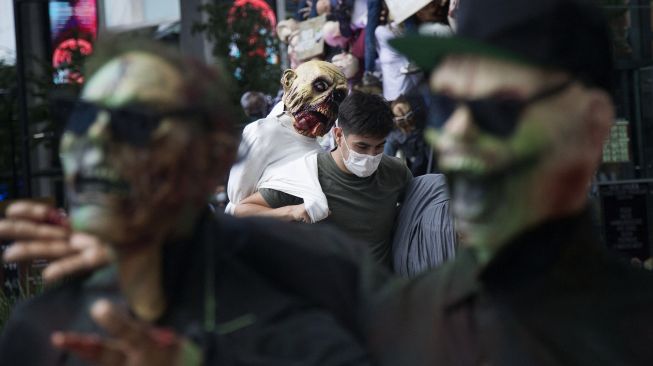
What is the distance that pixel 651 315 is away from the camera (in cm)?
227

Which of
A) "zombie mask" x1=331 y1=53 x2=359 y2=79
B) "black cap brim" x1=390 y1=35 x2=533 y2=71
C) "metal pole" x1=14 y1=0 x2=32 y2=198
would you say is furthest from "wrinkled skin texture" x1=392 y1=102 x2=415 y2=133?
"black cap brim" x1=390 y1=35 x2=533 y2=71

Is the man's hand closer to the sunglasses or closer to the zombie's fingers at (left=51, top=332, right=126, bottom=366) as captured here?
the zombie's fingers at (left=51, top=332, right=126, bottom=366)

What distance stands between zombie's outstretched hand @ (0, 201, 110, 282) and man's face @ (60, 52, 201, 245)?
0.09 meters

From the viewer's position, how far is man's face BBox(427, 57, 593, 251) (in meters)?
2.21

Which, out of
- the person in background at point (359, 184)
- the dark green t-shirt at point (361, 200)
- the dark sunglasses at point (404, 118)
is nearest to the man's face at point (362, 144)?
the person in background at point (359, 184)

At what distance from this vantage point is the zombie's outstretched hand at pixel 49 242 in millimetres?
2361

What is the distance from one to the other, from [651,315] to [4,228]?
1.26 meters

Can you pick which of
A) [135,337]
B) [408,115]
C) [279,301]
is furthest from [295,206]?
[135,337]

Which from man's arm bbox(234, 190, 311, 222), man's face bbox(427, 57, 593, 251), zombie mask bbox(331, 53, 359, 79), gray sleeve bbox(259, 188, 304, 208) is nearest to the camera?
man's face bbox(427, 57, 593, 251)

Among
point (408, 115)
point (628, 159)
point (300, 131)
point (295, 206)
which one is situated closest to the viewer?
point (295, 206)

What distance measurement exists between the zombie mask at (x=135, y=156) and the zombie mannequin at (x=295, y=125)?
12.0 ft

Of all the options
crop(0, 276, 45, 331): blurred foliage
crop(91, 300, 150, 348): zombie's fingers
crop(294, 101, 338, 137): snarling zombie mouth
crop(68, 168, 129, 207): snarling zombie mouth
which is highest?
crop(294, 101, 338, 137): snarling zombie mouth

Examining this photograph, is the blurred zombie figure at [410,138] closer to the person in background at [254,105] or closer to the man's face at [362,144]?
the person in background at [254,105]

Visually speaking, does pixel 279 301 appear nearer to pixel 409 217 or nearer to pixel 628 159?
pixel 409 217
